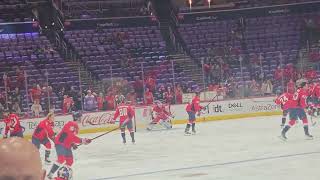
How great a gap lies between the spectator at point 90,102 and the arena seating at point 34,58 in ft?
4.32

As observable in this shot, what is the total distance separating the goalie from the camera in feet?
49.1

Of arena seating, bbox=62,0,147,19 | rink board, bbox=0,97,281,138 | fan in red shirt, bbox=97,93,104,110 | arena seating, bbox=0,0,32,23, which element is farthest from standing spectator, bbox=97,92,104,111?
arena seating, bbox=62,0,147,19

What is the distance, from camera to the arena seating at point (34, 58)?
17.5m

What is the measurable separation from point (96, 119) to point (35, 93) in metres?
1.73

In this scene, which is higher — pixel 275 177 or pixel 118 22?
pixel 118 22

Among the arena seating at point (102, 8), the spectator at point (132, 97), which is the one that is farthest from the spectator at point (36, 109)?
the arena seating at point (102, 8)

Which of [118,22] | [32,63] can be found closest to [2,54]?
[32,63]

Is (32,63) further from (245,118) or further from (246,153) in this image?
(246,153)

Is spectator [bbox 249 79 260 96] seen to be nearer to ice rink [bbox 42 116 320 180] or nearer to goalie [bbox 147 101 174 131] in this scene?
ice rink [bbox 42 116 320 180]

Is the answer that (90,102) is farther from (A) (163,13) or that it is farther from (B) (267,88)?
(A) (163,13)

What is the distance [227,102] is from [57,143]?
10235 mm

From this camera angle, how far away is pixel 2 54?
18281 mm

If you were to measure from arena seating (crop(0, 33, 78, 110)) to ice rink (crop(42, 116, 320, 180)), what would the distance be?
166 inches

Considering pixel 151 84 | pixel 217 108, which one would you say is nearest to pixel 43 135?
pixel 151 84
